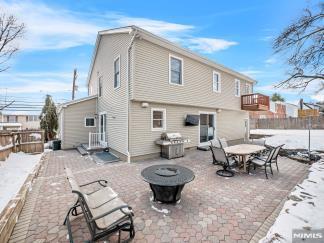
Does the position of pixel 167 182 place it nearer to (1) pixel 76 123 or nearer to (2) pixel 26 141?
(2) pixel 26 141

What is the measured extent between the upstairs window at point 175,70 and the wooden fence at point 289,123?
73.4 feet

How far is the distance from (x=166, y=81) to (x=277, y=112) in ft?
119

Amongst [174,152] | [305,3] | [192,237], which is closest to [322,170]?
[174,152]

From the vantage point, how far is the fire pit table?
12.1ft

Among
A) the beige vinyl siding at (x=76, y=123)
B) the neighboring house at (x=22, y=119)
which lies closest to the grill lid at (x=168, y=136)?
the beige vinyl siding at (x=76, y=123)

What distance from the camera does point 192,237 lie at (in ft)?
9.42

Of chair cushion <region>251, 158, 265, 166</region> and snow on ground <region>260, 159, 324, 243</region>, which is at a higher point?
chair cushion <region>251, 158, 265, 166</region>

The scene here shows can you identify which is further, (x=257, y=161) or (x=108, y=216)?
(x=257, y=161)

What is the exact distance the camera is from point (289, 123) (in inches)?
987

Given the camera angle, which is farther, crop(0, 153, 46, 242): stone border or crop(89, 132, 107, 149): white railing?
crop(89, 132, 107, 149): white railing

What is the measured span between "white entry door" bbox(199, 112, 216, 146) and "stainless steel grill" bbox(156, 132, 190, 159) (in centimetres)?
298

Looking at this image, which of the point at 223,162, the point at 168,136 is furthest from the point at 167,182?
the point at 168,136

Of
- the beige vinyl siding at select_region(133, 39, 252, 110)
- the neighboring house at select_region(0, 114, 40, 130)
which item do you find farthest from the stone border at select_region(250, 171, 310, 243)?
the neighboring house at select_region(0, 114, 40, 130)

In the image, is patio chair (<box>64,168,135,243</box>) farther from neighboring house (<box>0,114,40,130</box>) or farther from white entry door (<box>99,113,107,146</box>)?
neighboring house (<box>0,114,40,130</box>)
